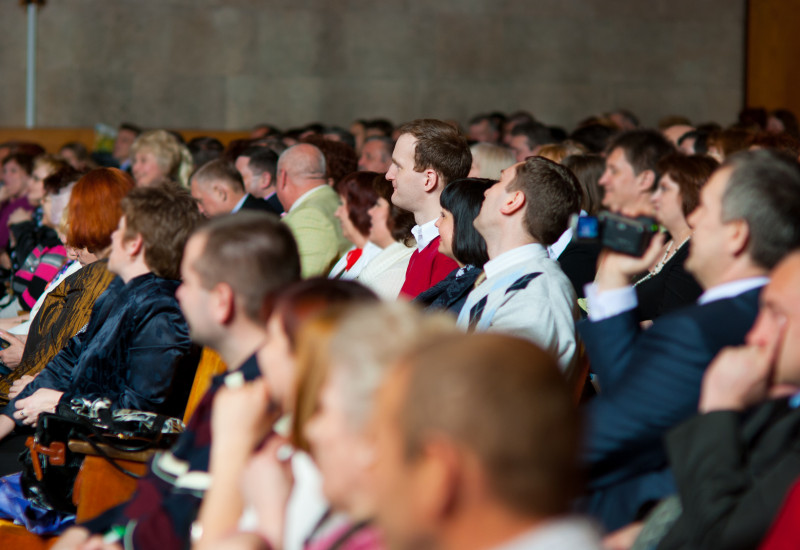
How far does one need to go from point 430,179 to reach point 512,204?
3.28ft

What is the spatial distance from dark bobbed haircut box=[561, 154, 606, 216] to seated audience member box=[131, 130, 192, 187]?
3.14 m

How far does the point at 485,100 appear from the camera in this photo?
12195 millimetres

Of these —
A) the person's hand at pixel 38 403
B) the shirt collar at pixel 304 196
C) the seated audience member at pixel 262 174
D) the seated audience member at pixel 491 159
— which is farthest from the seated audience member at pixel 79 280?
the seated audience member at pixel 262 174

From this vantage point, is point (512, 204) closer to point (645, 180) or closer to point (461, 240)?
point (461, 240)

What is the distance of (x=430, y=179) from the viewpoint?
13.3 feet

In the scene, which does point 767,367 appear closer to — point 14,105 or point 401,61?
point 401,61

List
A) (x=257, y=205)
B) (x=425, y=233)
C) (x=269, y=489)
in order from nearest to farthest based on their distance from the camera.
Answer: (x=269, y=489), (x=425, y=233), (x=257, y=205)

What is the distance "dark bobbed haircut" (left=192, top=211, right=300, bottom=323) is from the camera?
7.25 ft

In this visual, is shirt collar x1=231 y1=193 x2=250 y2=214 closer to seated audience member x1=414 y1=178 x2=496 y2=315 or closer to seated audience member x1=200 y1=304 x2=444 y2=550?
seated audience member x1=414 y1=178 x2=496 y2=315

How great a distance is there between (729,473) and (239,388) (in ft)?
2.96

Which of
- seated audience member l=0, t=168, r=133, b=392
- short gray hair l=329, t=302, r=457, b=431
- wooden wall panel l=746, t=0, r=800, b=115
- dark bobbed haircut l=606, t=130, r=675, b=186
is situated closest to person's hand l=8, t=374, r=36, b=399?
seated audience member l=0, t=168, r=133, b=392

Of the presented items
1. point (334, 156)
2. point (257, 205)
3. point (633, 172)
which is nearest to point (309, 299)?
point (633, 172)

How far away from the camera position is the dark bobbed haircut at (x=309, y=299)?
1.84 meters

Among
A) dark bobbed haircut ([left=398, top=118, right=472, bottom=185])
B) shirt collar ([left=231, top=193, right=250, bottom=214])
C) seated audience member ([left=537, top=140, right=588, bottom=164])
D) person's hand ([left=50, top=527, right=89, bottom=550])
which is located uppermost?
dark bobbed haircut ([left=398, top=118, right=472, bottom=185])
